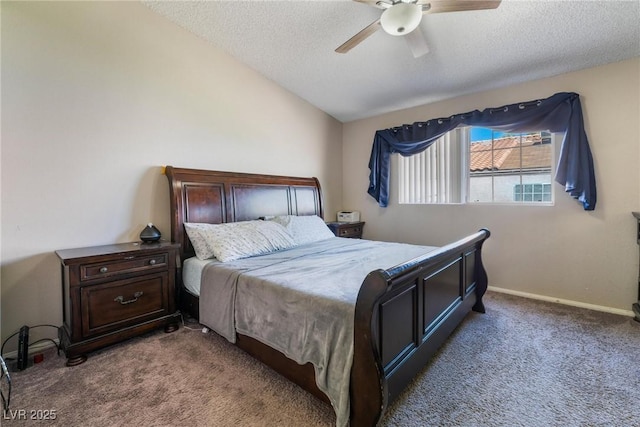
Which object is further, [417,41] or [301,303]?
[417,41]

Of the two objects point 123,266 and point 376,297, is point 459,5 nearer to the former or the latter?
point 376,297

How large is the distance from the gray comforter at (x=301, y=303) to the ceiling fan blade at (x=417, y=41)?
1786 mm

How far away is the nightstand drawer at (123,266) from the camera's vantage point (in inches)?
73.5

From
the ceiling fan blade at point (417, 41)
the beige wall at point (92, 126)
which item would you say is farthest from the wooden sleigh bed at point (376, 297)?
the ceiling fan blade at point (417, 41)

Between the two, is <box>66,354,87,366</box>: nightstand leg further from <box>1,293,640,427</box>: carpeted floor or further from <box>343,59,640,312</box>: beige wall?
<box>343,59,640,312</box>: beige wall

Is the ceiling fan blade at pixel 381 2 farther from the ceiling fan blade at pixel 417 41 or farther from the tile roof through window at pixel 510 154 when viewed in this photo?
the tile roof through window at pixel 510 154

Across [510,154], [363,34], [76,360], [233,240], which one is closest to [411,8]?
[363,34]

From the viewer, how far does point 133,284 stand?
2.09m

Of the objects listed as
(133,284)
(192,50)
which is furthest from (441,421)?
(192,50)

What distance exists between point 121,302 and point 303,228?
187 centimetres

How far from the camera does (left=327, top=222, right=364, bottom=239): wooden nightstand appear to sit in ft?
13.2

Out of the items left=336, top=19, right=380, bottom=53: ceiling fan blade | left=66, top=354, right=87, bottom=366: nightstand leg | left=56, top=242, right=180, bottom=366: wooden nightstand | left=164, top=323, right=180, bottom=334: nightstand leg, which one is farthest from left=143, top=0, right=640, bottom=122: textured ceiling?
left=66, top=354, right=87, bottom=366: nightstand leg

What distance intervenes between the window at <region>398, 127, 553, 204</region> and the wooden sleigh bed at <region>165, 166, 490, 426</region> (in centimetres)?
123

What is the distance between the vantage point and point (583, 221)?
2781 millimetres
